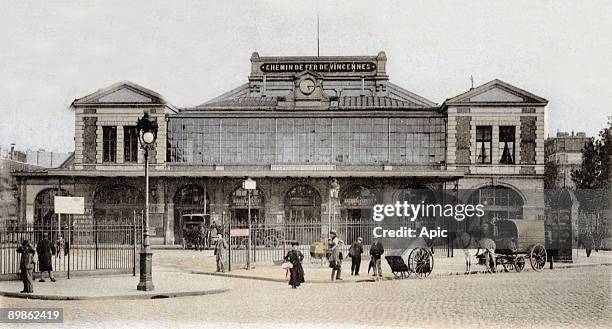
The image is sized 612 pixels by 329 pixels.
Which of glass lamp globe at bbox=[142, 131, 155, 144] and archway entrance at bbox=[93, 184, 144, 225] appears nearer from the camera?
glass lamp globe at bbox=[142, 131, 155, 144]

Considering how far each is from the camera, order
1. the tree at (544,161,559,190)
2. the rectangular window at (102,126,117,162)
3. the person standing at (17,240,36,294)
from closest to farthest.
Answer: the person standing at (17,240,36,294) → the tree at (544,161,559,190) → the rectangular window at (102,126,117,162)

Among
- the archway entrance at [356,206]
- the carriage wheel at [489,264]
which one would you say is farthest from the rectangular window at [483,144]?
the archway entrance at [356,206]

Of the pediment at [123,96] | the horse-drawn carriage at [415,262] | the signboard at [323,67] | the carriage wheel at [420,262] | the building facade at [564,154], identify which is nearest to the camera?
the horse-drawn carriage at [415,262]

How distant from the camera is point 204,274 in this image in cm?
2462

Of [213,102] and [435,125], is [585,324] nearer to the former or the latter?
[435,125]

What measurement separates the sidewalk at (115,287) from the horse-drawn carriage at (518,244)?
9.18 metres

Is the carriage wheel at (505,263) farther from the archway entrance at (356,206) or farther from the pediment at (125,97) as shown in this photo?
the pediment at (125,97)

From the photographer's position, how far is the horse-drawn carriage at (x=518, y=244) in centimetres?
2619

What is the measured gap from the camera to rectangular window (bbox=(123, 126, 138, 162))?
98.5 feet

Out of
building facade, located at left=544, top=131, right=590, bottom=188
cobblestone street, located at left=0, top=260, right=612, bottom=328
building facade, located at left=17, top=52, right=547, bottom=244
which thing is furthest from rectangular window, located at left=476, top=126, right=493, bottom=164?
cobblestone street, located at left=0, top=260, right=612, bottom=328

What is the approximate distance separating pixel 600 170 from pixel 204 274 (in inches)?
528

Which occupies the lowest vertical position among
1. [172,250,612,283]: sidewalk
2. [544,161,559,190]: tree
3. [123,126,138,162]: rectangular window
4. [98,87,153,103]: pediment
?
[172,250,612,283]: sidewalk

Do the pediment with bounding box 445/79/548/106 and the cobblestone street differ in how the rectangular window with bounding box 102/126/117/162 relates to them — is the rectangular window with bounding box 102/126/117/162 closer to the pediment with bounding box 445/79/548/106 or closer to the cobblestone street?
the cobblestone street

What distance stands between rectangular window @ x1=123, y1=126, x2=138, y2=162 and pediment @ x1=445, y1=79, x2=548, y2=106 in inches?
469
